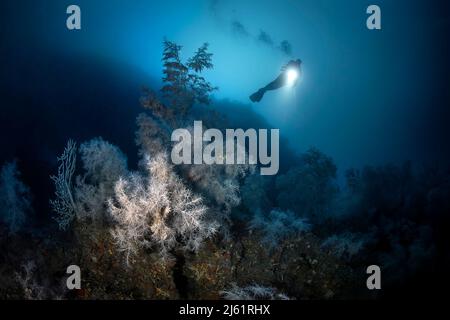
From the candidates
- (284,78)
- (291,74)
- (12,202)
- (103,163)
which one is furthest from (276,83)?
(12,202)

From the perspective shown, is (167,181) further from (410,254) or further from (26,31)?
(26,31)

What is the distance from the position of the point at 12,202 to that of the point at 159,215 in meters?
5.90

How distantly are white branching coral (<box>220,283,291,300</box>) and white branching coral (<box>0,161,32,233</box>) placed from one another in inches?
271

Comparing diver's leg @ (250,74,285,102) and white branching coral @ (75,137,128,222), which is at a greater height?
diver's leg @ (250,74,285,102)

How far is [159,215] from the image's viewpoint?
648cm

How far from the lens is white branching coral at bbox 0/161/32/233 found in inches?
350

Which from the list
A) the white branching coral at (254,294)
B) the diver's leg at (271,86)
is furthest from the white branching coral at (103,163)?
the diver's leg at (271,86)

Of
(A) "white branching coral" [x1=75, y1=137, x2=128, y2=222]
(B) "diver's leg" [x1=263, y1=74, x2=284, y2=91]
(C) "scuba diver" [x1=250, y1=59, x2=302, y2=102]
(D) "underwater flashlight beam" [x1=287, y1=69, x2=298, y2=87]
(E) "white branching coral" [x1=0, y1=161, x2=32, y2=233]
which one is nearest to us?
(A) "white branching coral" [x1=75, y1=137, x2=128, y2=222]

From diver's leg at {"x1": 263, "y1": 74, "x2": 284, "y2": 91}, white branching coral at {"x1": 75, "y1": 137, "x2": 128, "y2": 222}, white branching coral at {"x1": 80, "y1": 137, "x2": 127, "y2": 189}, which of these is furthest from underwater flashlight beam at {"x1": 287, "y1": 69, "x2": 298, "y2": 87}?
white branching coral at {"x1": 80, "y1": 137, "x2": 127, "y2": 189}

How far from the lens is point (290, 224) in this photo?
753cm

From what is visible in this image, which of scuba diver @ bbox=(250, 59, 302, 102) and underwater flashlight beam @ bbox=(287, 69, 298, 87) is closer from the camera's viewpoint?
scuba diver @ bbox=(250, 59, 302, 102)

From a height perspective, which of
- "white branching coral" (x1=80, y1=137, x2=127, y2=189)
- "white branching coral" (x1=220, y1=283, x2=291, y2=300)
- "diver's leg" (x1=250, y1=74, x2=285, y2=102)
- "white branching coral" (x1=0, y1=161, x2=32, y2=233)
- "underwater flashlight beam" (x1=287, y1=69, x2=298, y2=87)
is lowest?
"white branching coral" (x1=220, y1=283, x2=291, y2=300)

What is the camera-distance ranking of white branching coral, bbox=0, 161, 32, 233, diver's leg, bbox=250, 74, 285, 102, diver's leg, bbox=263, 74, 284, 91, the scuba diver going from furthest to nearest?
diver's leg, bbox=263, 74, 284, 91 < diver's leg, bbox=250, 74, 285, 102 < the scuba diver < white branching coral, bbox=0, 161, 32, 233

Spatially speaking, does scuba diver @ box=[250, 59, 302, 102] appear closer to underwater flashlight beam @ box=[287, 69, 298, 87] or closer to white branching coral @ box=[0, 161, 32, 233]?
underwater flashlight beam @ box=[287, 69, 298, 87]
